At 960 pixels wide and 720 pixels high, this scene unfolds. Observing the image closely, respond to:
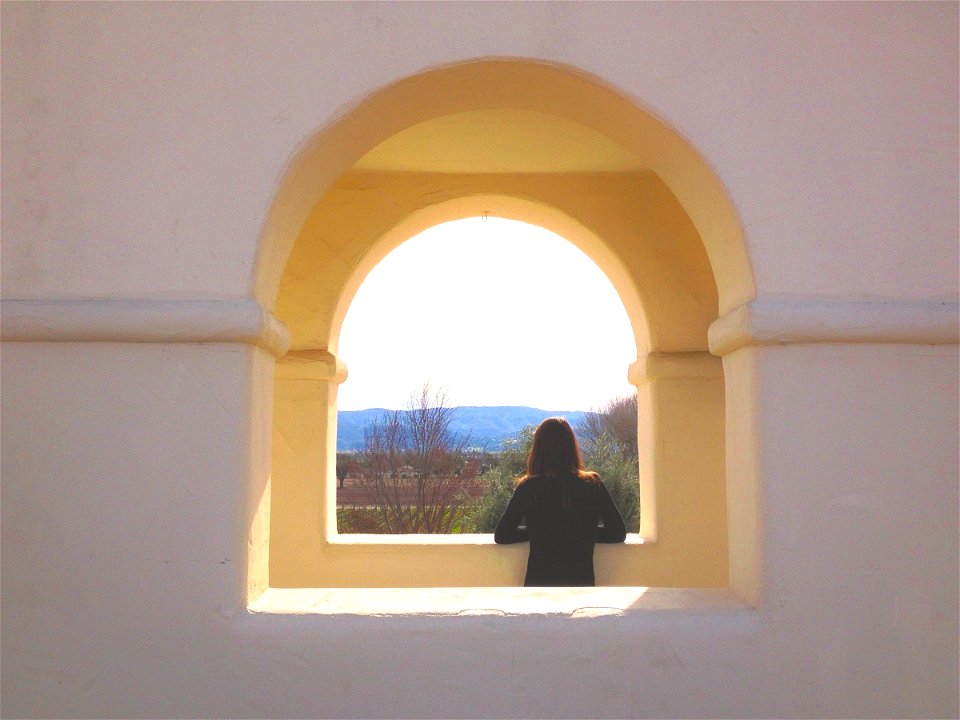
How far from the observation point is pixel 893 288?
266cm

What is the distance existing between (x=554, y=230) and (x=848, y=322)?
271cm

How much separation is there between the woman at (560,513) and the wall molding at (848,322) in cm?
143

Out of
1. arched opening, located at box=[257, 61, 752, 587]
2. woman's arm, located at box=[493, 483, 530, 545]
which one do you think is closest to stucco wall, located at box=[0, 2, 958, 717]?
woman's arm, located at box=[493, 483, 530, 545]

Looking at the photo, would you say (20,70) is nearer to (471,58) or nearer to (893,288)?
(471,58)

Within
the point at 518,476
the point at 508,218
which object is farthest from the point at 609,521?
the point at 518,476

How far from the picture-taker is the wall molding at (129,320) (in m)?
2.58

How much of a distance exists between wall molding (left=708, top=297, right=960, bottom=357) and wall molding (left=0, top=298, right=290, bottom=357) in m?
1.58

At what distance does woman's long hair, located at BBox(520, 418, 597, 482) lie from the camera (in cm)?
387

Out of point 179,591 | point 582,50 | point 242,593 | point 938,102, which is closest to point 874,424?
point 938,102

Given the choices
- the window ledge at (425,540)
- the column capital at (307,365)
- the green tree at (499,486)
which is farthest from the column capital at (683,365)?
the green tree at (499,486)

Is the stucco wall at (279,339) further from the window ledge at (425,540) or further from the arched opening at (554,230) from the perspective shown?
the window ledge at (425,540)

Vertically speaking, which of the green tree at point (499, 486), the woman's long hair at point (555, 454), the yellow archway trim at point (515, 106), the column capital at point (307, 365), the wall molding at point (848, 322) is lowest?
the green tree at point (499, 486)

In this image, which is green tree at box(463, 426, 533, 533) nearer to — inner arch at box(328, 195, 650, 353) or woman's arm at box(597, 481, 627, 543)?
inner arch at box(328, 195, 650, 353)

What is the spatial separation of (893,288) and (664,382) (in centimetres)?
209
